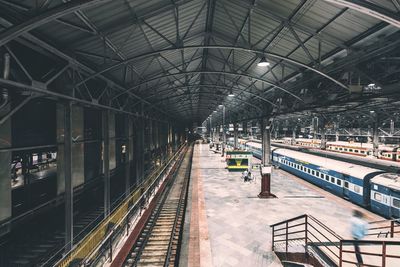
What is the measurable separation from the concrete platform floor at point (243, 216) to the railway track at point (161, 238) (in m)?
0.63

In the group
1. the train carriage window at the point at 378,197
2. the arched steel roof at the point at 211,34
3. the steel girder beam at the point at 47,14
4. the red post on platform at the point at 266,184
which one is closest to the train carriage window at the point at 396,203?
the train carriage window at the point at 378,197

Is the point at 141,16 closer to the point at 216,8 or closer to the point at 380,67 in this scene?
the point at 216,8

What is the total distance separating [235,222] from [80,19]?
12.3 m

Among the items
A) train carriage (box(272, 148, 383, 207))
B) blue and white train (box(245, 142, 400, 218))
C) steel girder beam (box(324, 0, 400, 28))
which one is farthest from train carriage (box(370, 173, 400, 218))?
steel girder beam (box(324, 0, 400, 28))

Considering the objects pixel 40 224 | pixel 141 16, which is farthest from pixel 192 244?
pixel 141 16

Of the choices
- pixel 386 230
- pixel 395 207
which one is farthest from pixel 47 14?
pixel 395 207

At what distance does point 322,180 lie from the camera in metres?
20.5

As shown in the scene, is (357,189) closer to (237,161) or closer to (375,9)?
(237,161)

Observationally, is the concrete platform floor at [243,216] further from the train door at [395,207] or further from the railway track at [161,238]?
the train door at [395,207]

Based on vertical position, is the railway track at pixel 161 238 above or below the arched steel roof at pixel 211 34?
below

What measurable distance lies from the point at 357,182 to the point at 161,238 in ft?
45.3

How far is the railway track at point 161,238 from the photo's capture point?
403 inches

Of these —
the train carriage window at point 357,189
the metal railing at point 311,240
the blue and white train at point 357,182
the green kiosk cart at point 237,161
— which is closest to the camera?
the metal railing at point 311,240

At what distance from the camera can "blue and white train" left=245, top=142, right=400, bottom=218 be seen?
13540mm
